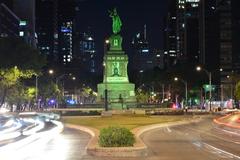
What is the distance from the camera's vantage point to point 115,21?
425ft

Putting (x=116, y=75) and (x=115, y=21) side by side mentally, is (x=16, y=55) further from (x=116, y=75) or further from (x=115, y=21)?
(x=115, y=21)

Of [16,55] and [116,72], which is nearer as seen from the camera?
[16,55]

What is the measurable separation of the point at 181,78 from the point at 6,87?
80.9m

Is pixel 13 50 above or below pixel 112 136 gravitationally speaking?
above

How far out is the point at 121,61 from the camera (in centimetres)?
12638

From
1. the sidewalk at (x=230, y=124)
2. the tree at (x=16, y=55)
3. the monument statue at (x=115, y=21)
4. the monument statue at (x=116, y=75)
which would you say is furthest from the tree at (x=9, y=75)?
the monument statue at (x=115, y=21)

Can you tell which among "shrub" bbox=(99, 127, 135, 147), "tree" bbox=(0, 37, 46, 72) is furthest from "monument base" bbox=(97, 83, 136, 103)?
"shrub" bbox=(99, 127, 135, 147)

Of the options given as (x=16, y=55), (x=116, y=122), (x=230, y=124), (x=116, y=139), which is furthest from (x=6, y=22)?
(x=116, y=139)

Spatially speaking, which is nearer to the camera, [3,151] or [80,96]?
[3,151]

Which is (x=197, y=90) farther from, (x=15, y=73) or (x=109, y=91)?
(x=15, y=73)

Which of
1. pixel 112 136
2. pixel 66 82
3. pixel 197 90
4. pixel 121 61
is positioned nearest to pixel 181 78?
pixel 197 90

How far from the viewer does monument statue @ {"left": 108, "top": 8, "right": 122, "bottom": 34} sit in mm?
128875

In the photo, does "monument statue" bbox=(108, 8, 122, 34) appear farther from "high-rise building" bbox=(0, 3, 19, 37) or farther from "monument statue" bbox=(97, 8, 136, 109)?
"high-rise building" bbox=(0, 3, 19, 37)

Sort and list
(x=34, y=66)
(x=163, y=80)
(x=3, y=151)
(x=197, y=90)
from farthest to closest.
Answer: (x=163, y=80)
(x=197, y=90)
(x=34, y=66)
(x=3, y=151)
